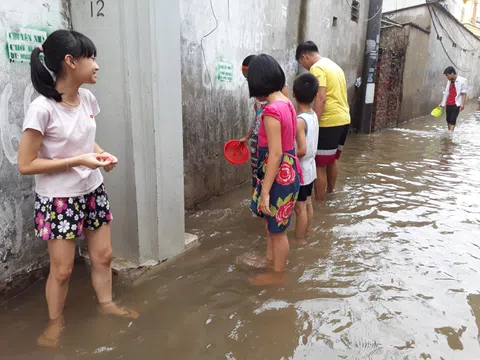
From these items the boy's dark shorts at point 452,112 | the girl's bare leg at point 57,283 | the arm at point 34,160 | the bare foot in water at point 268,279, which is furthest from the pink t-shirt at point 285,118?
the boy's dark shorts at point 452,112

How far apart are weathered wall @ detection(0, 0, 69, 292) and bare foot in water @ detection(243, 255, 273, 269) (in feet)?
5.25

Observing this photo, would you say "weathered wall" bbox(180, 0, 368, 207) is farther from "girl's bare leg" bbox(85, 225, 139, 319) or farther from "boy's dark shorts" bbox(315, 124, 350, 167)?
"girl's bare leg" bbox(85, 225, 139, 319)

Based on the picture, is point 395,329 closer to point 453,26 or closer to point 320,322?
point 320,322

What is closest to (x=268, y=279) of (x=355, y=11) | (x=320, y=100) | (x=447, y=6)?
(x=320, y=100)

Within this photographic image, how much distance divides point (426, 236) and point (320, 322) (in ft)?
5.94

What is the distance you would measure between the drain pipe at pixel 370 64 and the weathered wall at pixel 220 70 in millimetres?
4023

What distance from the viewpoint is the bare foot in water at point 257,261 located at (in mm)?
2979

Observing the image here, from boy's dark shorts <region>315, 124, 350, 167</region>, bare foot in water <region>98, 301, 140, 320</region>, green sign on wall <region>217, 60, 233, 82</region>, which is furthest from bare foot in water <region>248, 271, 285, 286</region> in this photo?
green sign on wall <region>217, 60, 233, 82</region>

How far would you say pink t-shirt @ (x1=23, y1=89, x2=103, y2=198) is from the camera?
5.84ft

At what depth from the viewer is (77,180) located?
1.97 metres

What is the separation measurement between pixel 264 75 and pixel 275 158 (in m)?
0.54

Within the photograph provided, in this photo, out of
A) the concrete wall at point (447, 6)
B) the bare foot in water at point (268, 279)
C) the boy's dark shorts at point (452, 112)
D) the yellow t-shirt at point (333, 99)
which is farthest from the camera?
the concrete wall at point (447, 6)

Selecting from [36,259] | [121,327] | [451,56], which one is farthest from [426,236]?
[451,56]

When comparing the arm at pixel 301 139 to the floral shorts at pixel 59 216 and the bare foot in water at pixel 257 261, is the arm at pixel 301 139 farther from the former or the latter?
the floral shorts at pixel 59 216
